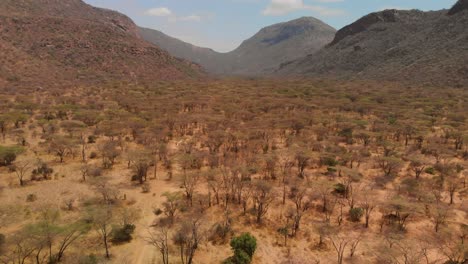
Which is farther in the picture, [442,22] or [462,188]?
[442,22]

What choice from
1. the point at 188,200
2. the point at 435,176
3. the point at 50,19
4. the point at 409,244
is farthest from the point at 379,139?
the point at 50,19

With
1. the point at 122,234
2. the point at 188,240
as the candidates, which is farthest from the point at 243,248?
the point at 122,234

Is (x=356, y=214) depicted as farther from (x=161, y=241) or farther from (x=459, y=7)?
(x=459, y=7)

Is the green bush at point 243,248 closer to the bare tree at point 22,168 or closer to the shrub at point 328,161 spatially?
the shrub at point 328,161

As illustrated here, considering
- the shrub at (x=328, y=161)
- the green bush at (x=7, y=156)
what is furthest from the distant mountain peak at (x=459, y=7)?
the green bush at (x=7, y=156)

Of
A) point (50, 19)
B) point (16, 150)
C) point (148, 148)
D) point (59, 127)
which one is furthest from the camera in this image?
point (50, 19)

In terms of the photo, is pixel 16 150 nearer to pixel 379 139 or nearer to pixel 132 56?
pixel 379 139
